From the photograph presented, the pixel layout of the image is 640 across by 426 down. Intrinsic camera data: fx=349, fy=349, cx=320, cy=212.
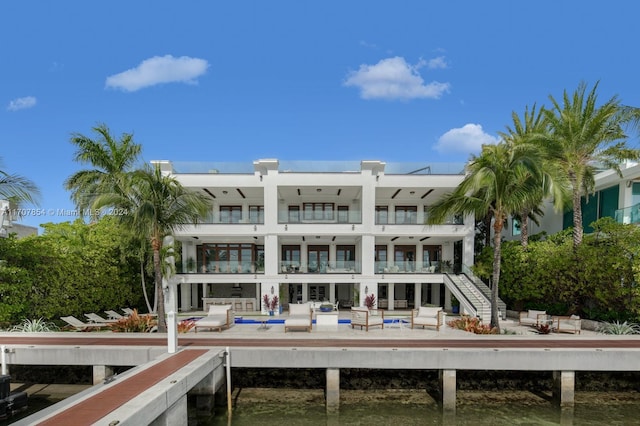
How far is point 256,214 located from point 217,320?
10776mm

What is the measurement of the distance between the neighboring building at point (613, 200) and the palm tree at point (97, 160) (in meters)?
26.5

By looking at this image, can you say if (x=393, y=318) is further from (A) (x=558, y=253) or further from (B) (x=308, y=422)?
(B) (x=308, y=422)

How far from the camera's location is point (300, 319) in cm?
1534

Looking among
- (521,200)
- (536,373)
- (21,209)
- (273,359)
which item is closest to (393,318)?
(536,373)

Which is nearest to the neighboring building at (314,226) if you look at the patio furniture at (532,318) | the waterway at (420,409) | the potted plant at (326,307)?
the potted plant at (326,307)

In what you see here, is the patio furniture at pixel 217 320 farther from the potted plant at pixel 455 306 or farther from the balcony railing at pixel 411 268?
the potted plant at pixel 455 306

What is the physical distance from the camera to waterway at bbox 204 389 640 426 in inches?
396

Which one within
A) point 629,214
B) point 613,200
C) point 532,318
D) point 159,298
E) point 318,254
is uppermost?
point 613,200

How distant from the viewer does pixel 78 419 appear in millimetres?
6363

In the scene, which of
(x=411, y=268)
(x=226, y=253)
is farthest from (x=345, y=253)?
(x=226, y=253)

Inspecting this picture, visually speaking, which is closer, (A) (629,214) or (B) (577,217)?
(B) (577,217)

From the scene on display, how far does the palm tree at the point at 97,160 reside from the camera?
19094mm

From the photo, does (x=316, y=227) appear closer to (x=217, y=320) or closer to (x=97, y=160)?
(x=217, y=320)

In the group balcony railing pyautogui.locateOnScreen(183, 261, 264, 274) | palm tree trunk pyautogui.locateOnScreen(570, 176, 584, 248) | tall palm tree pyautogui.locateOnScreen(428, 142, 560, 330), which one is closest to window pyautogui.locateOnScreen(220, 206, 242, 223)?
balcony railing pyautogui.locateOnScreen(183, 261, 264, 274)
